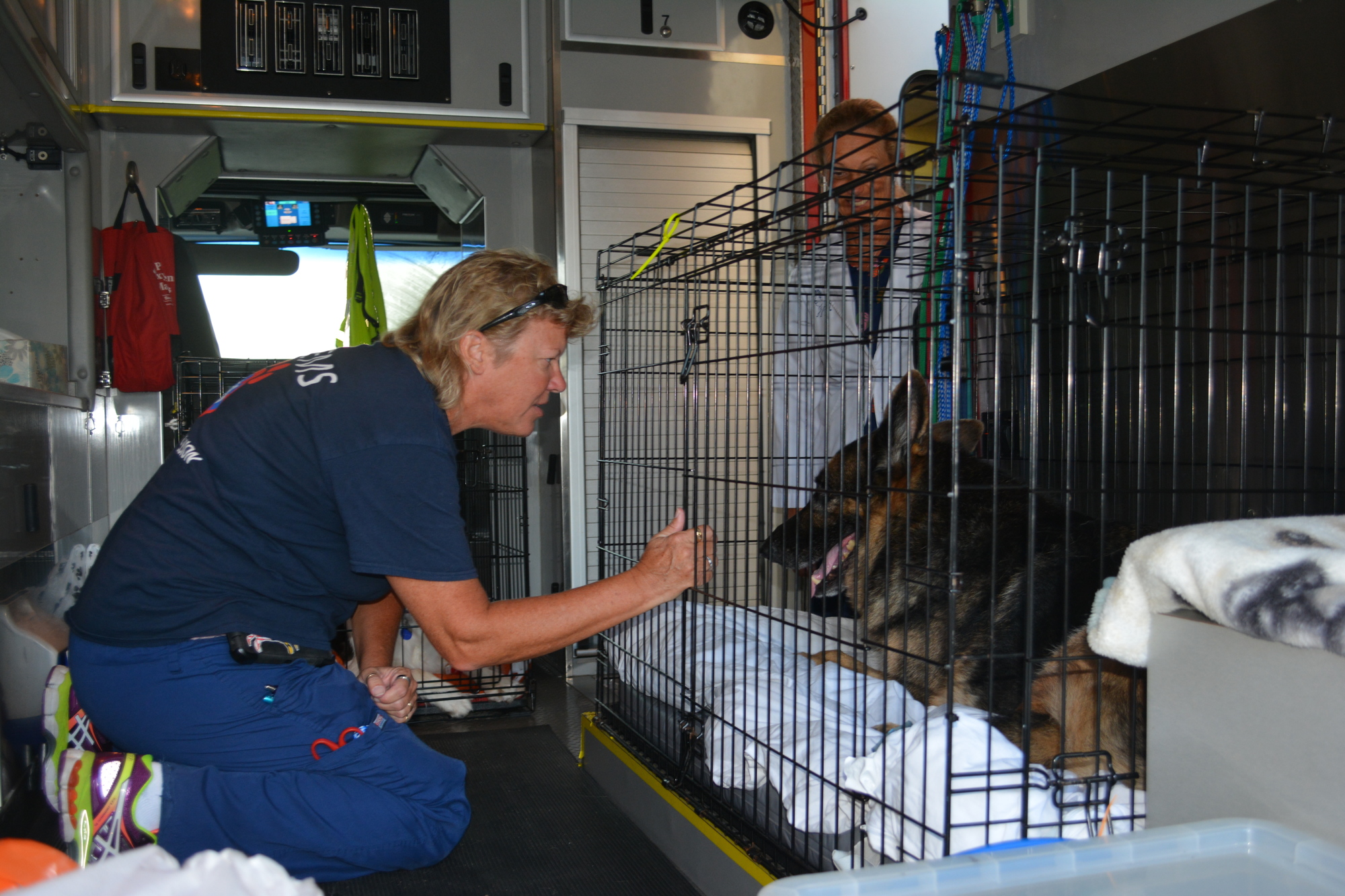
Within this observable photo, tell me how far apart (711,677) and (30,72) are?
8.57 ft

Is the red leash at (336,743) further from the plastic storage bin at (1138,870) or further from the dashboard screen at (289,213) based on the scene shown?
the dashboard screen at (289,213)

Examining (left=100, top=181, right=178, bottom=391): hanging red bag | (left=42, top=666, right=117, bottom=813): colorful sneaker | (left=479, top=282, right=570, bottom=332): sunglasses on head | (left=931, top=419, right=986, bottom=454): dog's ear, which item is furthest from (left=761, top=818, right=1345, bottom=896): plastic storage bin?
(left=100, top=181, right=178, bottom=391): hanging red bag

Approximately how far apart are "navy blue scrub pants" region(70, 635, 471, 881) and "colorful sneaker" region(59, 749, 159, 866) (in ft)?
0.17

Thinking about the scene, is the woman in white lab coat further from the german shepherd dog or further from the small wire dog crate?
the small wire dog crate

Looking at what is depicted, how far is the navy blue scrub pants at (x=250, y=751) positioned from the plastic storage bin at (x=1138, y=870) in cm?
130

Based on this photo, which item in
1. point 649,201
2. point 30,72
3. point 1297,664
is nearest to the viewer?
point 1297,664

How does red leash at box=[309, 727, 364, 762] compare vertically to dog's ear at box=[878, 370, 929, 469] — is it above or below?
below

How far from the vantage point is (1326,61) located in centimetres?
196

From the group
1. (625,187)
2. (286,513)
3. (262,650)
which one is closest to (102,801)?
(262,650)

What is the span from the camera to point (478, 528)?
14.0 feet

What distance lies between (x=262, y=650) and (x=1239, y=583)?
1.54 metres

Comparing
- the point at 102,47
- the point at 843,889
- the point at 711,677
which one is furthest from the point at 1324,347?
the point at 102,47

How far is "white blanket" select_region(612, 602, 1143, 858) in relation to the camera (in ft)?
4.46

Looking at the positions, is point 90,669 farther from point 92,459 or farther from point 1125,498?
point 1125,498
